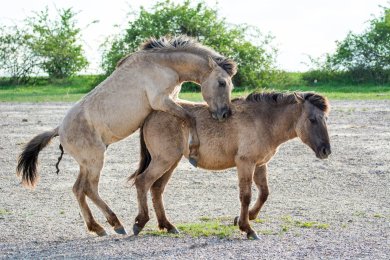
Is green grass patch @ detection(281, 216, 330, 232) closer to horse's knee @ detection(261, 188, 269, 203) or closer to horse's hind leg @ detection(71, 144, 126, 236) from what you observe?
horse's knee @ detection(261, 188, 269, 203)

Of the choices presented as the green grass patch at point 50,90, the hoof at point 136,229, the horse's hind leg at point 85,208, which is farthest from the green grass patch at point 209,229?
the green grass patch at point 50,90

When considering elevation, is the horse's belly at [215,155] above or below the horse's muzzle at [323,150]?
below

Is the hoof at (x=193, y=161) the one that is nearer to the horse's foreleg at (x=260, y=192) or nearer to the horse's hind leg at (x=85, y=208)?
the horse's foreleg at (x=260, y=192)

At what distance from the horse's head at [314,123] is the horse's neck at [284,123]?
0.08 meters

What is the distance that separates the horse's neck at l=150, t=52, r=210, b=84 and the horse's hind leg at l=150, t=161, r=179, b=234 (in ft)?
3.26

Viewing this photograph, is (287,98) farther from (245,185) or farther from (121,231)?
(121,231)

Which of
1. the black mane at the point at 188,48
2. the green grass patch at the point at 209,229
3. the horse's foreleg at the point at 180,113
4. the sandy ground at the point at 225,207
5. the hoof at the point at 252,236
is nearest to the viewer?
the sandy ground at the point at 225,207

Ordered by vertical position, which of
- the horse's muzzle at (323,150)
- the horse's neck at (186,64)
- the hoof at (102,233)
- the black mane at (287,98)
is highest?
the horse's neck at (186,64)

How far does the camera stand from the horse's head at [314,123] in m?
9.51

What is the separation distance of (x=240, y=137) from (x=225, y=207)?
1.68 metres

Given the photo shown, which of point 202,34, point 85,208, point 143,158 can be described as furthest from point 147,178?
point 202,34

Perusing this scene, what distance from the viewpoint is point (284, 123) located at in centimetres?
978

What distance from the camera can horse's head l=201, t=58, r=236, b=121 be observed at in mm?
9641

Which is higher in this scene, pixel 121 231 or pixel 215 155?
pixel 215 155
